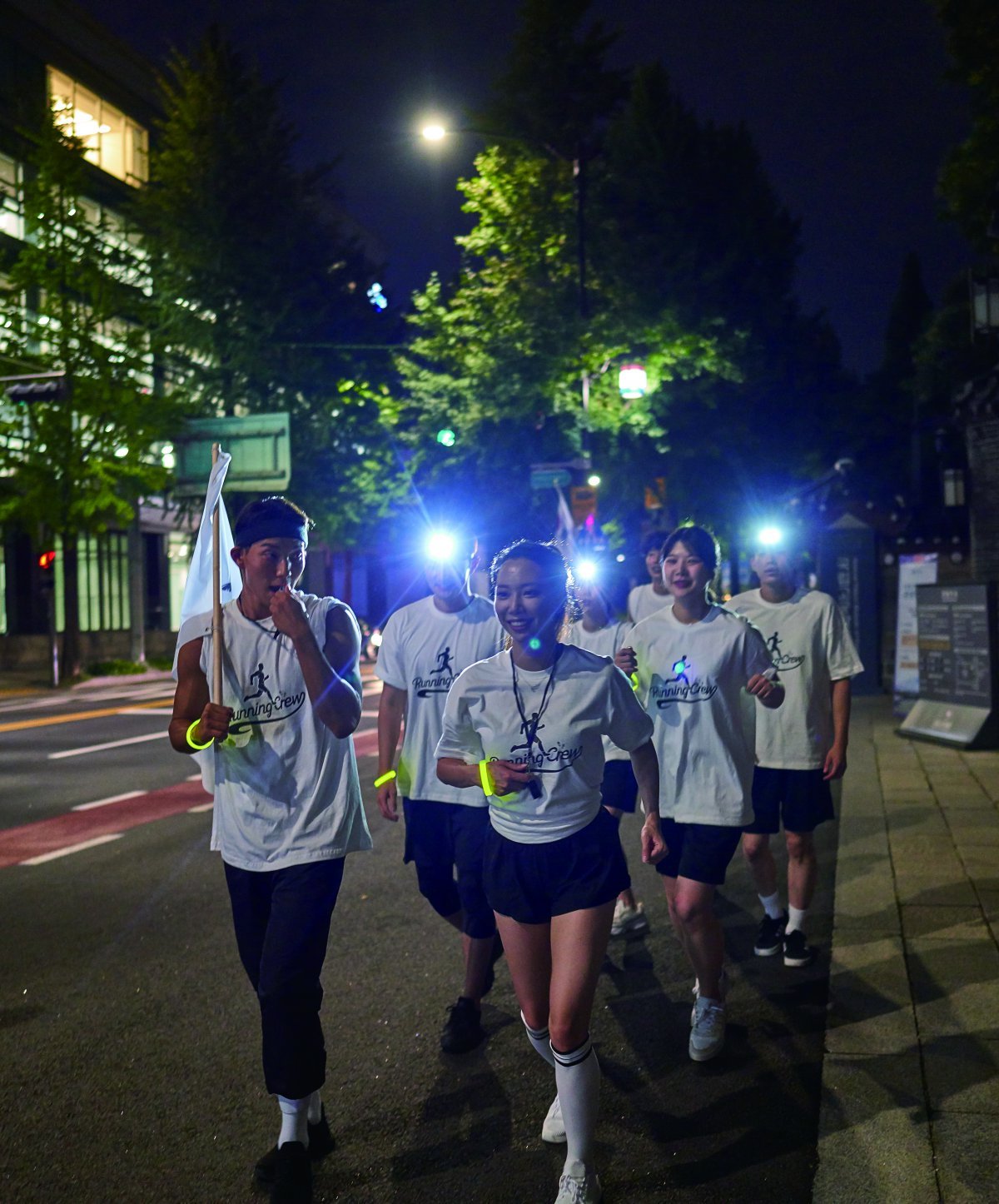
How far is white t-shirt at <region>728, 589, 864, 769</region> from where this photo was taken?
5926 millimetres

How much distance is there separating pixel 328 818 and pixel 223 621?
71 cm

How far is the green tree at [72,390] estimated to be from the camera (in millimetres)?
27594

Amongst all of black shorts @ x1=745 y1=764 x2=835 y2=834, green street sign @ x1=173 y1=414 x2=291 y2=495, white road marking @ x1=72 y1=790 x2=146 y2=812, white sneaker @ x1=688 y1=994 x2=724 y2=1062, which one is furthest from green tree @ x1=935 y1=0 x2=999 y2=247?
white sneaker @ x1=688 y1=994 x2=724 y2=1062

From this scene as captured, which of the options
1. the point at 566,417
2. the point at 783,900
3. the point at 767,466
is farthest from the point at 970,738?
the point at 767,466

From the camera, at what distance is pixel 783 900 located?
7.18 metres

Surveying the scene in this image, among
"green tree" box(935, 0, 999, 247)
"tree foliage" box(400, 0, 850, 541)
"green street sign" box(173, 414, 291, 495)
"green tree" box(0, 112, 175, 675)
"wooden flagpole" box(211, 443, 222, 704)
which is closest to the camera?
"wooden flagpole" box(211, 443, 222, 704)

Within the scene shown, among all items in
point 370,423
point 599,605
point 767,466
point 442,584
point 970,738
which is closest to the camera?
point 442,584

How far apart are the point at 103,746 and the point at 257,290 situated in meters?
18.3

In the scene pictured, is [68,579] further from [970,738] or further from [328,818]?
[328,818]

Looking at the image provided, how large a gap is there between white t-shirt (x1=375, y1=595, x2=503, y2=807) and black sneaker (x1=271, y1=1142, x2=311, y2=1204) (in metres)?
1.76

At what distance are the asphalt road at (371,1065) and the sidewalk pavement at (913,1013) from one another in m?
0.13

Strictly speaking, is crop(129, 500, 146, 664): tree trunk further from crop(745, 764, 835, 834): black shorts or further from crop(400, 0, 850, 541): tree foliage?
crop(745, 764, 835, 834): black shorts

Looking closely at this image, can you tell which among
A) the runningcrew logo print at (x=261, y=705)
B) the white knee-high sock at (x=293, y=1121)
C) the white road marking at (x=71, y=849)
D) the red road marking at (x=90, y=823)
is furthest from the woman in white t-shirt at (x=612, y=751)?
the red road marking at (x=90, y=823)

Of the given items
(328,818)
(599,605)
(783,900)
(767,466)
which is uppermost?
(767,466)
